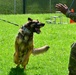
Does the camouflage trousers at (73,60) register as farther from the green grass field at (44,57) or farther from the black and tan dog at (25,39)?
Answer: the green grass field at (44,57)

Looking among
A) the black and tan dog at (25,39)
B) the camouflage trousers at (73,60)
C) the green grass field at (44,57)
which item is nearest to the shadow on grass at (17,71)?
the green grass field at (44,57)

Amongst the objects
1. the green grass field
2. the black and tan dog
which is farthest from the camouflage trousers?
the green grass field

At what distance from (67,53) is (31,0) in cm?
1762

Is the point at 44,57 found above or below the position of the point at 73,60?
below

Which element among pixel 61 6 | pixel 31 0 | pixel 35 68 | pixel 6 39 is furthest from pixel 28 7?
pixel 61 6

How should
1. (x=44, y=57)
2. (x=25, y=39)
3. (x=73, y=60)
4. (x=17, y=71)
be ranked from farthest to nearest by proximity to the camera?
(x=44, y=57) < (x=17, y=71) < (x=25, y=39) < (x=73, y=60)

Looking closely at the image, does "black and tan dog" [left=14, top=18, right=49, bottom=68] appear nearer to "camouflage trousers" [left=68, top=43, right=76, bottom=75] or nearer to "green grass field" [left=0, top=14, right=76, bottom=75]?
"green grass field" [left=0, top=14, right=76, bottom=75]

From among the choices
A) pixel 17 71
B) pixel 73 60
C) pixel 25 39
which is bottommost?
pixel 17 71

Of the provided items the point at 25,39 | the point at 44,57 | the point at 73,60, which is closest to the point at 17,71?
the point at 25,39

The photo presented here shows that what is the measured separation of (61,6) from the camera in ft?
15.2

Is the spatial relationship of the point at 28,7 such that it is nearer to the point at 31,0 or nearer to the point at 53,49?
the point at 31,0

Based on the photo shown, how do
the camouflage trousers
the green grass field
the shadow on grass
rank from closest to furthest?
1. the camouflage trousers
2. the shadow on grass
3. the green grass field

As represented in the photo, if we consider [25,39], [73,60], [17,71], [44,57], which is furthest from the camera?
[44,57]

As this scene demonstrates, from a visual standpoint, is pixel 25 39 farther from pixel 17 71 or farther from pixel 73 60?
pixel 73 60
